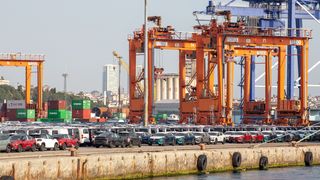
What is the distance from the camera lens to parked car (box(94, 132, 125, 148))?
65000 millimetres

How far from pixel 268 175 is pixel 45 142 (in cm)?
1477

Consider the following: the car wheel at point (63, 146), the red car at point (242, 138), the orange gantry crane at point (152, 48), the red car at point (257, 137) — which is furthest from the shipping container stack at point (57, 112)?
the car wheel at point (63, 146)

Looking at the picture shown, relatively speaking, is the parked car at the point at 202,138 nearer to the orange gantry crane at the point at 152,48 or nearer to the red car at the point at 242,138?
the red car at the point at 242,138

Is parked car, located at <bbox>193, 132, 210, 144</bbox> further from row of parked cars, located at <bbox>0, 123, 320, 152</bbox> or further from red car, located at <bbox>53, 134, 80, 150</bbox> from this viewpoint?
Answer: red car, located at <bbox>53, 134, 80, 150</bbox>

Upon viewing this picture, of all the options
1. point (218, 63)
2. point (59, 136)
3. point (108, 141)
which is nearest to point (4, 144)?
point (59, 136)

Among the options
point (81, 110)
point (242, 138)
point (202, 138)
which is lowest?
point (242, 138)

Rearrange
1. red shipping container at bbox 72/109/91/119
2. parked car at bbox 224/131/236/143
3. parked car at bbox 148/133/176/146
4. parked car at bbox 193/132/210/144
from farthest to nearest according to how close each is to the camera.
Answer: red shipping container at bbox 72/109/91/119
parked car at bbox 224/131/236/143
parked car at bbox 193/132/210/144
parked car at bbox 148/133/176/146

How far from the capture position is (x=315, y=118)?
4995 inches

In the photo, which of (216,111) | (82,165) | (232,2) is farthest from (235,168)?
(232,2)

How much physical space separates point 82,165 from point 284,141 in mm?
37675

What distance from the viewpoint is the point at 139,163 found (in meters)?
52.2

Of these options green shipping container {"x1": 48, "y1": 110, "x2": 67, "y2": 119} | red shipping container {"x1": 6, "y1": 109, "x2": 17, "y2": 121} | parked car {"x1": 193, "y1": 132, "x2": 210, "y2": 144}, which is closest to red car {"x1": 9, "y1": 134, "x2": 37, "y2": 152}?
parked car {"x1": 193, "y1": 132, "x2": 210, "y2": 144}

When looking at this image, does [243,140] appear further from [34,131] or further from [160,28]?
[160,28]

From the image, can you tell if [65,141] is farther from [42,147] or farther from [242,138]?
[242,138]
